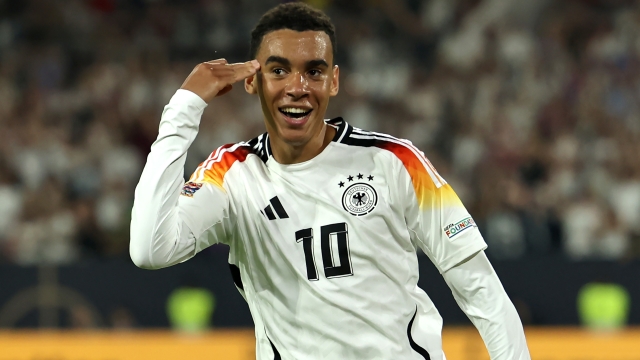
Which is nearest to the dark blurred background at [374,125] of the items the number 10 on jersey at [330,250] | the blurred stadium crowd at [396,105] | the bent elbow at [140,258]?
the blurred stadium crowd at [396,105]

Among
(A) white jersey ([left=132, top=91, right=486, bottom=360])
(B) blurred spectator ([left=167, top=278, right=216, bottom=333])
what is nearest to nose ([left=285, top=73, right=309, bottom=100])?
(A) white jersey ([left=132, top=91, right=486, bottom=360])

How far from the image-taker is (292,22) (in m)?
3.39

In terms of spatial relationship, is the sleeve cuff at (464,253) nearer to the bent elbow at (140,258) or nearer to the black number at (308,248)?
the black number at (308,248)

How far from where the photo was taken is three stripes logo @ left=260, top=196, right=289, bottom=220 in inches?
133

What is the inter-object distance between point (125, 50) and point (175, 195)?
8.82m

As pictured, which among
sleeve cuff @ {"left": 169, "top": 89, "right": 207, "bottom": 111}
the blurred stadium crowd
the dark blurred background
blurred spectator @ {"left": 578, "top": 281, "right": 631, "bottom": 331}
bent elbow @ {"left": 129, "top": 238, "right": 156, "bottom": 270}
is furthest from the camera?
the blurred stadium crowd

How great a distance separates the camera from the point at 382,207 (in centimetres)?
334

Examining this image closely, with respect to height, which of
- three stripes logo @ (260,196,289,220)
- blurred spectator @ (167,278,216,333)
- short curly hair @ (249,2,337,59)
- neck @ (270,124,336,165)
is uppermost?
short curly hair @ (249,2,337,59)

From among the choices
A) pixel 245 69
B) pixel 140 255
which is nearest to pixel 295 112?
pixel 245 69

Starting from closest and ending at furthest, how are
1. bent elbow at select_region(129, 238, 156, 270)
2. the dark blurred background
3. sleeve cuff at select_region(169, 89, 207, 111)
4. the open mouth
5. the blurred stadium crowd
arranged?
bent elbow at select_region(129, 238, 156, 270)
sleeve cuff at select_region(169, 89, 207, 111)
the open mouth
the dark blurred background
the blurred stadium crowd

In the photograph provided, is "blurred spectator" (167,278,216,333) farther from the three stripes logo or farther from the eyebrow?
the eyebrow

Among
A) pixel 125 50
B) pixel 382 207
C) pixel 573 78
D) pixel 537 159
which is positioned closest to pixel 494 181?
pixel 537 159

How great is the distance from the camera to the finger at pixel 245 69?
3.33 m

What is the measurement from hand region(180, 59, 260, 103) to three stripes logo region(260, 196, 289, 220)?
16.6 inches
